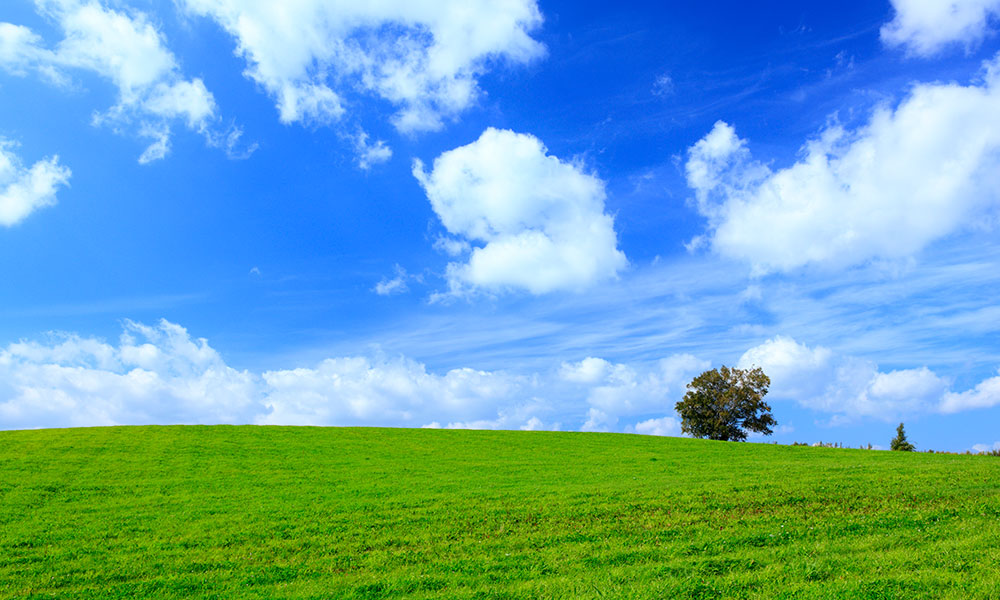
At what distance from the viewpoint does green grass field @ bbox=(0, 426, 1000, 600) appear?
44.0ft

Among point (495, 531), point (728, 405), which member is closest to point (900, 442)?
point (728, 405)

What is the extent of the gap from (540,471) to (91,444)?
1407 inches

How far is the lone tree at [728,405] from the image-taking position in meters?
71.5

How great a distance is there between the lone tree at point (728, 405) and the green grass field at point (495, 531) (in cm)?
3841

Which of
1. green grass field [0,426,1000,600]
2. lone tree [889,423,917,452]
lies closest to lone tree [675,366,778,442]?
lone tree [889,423,917,452]

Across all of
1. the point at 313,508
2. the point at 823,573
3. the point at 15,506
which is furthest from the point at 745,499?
the point at 15,506

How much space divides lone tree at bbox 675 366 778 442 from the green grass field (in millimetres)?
38410

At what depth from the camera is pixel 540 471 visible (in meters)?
35.0

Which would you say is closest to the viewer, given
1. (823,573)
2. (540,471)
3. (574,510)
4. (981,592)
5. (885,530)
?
(981,592)

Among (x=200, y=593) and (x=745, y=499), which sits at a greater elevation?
(x=745, y=499)

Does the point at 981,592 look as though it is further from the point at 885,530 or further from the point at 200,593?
the point at 200,593

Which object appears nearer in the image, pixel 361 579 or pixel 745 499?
pixel 361 579

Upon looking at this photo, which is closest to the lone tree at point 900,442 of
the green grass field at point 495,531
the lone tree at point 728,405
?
the lone tree at point 728,405

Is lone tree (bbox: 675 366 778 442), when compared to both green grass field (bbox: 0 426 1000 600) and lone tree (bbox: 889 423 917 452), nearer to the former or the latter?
lone tree (bbox: 889 423 917 452)
